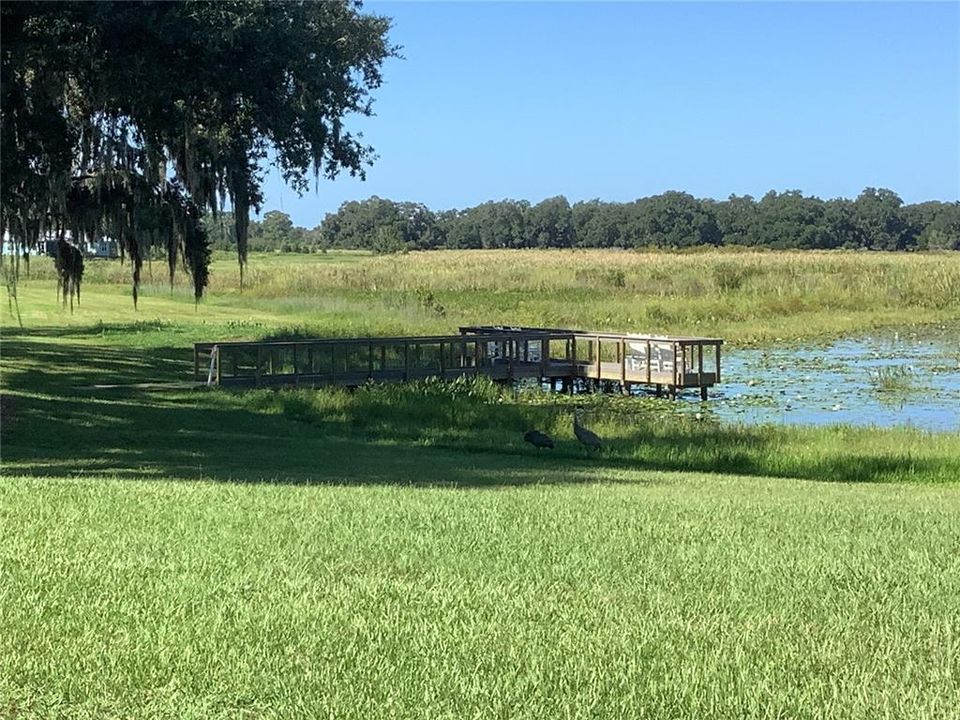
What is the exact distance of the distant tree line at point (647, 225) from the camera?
13288 centimetres

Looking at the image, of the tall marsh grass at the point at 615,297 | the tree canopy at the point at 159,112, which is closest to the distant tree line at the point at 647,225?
the tall marsh grass at the point at 615,297

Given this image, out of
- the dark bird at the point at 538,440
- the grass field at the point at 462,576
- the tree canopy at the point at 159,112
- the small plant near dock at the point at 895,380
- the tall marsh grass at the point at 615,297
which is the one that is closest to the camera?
the grass field at the point at 462,576

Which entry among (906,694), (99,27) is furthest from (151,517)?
(99,27)

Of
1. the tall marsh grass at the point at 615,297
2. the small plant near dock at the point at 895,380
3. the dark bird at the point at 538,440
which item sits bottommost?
the small plant near dock at the point at 895,380

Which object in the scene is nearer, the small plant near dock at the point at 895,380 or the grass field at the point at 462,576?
the grass field at the point at 462,576

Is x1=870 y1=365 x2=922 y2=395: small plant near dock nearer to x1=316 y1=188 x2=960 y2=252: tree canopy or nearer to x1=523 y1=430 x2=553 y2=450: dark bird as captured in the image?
x1=523 y1=430 x2=553 y2=450: dark bird

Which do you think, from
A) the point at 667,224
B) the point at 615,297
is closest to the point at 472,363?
the point at 615,297

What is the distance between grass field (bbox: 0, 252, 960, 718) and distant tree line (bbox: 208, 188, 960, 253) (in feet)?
368

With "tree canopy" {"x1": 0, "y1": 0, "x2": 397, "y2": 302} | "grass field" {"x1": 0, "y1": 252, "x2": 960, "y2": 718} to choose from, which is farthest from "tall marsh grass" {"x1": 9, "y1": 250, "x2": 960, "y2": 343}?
"grass field" {"x1": 0, "y1": 252, "x2": 960, "y2": 718}

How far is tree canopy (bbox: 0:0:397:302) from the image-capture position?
1509 cm

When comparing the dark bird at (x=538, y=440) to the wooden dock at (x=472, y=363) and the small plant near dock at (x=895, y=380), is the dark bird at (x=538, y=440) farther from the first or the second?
the small plant near dock at (x=895, y=380)

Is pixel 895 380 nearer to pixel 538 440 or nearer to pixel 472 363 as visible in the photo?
pixel 472 363

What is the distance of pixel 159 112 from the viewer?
657 inches

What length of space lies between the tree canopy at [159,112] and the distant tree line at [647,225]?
101m
